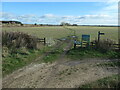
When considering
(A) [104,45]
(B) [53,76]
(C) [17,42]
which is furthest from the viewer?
(A) [104,45]

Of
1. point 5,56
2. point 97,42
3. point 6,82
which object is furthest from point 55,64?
point 97,42

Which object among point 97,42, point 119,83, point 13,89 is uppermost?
point 97,42

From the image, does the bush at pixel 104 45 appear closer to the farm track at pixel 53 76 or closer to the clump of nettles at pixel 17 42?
the farm track at pixel 53 76

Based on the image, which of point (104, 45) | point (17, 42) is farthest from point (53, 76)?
point (104, 45)

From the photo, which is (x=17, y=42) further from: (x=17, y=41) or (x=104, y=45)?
(x=104, y=45)

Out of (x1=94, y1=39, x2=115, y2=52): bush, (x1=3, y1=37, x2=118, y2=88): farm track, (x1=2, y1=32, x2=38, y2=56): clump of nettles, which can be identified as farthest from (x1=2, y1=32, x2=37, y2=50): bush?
(x1=94, y1=39, x2=115, y2=52): bush

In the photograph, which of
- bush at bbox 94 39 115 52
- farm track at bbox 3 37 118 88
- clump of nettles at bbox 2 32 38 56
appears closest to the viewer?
farm track at bbox 3 37 118 88

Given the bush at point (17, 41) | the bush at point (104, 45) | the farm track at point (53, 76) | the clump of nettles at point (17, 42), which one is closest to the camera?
the farm track at point (53, 76)

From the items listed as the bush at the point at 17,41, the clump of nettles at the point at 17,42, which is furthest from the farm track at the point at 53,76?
the bush at the point at 17,41

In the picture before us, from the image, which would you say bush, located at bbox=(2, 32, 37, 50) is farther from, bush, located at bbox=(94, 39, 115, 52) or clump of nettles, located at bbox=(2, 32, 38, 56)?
bush, located at bbox=(94, 39, 115, 52)

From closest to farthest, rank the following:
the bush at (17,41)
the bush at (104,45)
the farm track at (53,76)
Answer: the farm track at (53,76) < the bush at (17,41) < the bush at (104,45)

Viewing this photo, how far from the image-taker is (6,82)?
5301 millimetres

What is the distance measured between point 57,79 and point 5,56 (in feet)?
16.1

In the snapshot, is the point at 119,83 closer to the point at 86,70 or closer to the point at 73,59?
the point at 86,70
